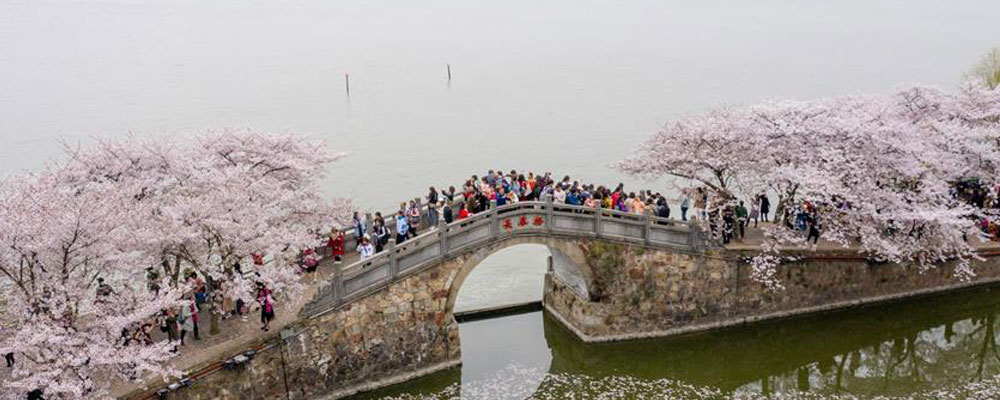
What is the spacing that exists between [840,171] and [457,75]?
5980 centimetres

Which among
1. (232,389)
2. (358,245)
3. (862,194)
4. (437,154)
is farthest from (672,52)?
(232,389)

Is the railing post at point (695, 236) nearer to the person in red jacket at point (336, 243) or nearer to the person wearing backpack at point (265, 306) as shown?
the person in red jacket at point (336, 243)

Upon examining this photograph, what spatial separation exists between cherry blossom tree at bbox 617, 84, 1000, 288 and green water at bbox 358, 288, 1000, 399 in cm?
226

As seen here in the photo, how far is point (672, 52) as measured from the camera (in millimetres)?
98062

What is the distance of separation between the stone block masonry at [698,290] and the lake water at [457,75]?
1294mm

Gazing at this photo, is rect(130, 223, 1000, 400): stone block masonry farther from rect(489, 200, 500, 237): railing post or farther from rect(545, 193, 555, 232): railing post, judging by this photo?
rect(545, 193, 555, 232): railing post

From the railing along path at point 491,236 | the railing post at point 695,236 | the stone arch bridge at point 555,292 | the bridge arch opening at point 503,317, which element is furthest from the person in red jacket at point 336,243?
the railing post at point 695,236

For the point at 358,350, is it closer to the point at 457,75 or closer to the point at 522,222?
the point at 522,222

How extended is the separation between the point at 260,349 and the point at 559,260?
38.4 feet

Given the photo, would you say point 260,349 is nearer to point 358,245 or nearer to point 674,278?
point 358,245

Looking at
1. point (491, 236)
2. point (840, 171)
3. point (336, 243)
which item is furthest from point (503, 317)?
point (840, 171)

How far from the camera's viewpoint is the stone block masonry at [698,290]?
91.1ft

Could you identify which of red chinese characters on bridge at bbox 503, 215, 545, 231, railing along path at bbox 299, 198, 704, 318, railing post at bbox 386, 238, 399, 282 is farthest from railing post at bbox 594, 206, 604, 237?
railing post at bbox 386, 238, 399, 282

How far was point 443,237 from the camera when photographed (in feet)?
81.3
